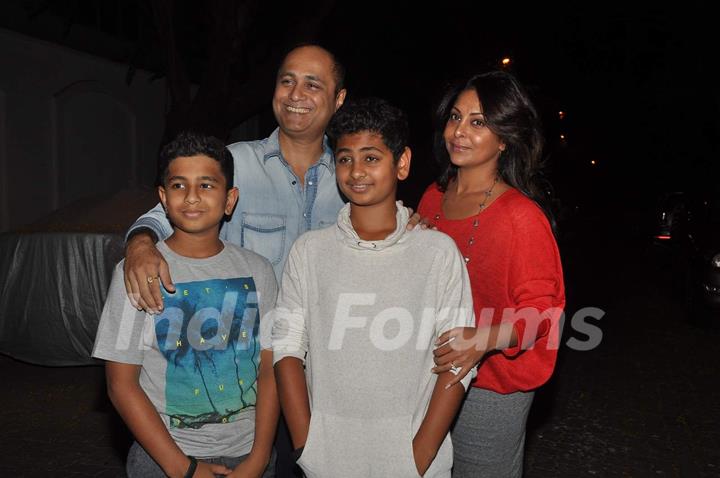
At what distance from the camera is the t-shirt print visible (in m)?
2.16

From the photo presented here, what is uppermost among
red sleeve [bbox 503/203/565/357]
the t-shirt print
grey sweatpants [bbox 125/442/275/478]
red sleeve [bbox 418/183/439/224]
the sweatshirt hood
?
red sleeve [bbox 418/183/439/224]

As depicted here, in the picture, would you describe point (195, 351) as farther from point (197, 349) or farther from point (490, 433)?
point (490, 433)

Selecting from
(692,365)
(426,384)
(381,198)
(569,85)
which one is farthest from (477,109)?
(569,85)

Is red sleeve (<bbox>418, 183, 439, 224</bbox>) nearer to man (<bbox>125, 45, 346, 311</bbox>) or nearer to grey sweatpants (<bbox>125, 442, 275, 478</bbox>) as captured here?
man (<bbox>125, 45, 346, 311</bbox>)

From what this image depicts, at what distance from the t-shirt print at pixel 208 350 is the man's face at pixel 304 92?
80 cm

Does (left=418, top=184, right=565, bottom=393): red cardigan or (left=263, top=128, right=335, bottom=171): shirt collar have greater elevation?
(left=263, top=128, right=335, bottom=171): shirt collar

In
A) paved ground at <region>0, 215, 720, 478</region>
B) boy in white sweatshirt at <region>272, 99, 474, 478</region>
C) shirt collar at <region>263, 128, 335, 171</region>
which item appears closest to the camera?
boy in white sweatshirt at <region>272, 99, 474, 478</region>

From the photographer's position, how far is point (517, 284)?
7.27 feet

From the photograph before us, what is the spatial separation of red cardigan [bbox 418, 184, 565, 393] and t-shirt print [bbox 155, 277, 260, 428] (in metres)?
0.82

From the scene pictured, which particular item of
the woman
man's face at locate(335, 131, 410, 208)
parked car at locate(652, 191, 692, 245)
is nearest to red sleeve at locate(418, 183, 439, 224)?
the woman

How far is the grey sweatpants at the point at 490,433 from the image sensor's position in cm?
233

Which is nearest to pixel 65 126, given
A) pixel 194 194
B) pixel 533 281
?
pixel 194 194

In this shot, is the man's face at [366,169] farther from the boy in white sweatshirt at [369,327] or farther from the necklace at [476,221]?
the necklace at [476,221]

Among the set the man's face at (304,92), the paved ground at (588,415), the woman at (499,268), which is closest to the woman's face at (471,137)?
the woman at (499,268)
